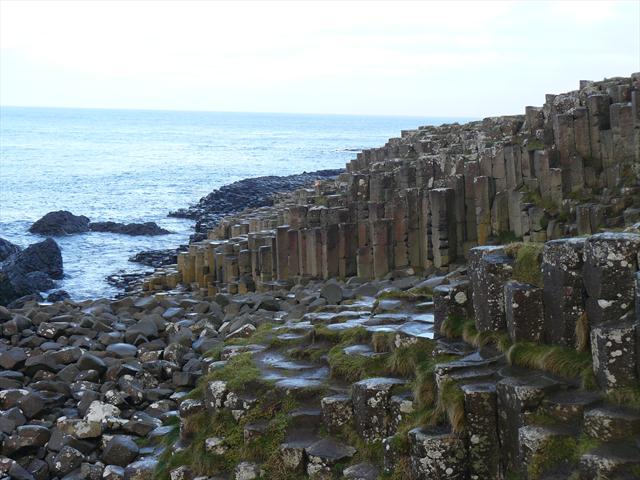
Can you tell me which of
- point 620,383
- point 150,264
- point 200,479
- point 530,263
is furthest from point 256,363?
point 150,264

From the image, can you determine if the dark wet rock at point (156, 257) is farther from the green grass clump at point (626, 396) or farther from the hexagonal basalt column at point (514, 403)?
the green grass clump at point (626, 396)

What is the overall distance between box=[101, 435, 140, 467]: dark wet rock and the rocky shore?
3 cm

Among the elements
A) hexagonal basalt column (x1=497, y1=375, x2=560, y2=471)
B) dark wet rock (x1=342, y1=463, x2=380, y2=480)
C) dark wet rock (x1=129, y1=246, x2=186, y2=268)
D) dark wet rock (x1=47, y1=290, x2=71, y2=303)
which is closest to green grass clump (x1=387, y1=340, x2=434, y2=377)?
dark wet rock (x1=342, y1=463, x2=380, y2=480)

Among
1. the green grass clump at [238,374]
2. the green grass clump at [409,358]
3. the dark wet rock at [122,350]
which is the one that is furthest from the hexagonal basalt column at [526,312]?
the dark wet rock at [122,350]

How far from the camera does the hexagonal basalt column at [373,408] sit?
8.93m

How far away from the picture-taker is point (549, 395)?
7.36 m

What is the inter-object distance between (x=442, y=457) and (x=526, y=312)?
150 cm

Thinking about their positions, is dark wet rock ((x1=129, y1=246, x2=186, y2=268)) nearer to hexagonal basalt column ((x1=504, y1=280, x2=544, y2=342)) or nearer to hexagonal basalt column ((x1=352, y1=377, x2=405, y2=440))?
hexagonal basalt column ((x1=352, y1=377, x2=405, y2=440))

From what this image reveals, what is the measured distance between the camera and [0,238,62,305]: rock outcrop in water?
27.4 metres

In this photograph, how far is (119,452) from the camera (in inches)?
436

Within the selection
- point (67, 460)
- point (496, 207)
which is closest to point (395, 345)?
point (67, 460)

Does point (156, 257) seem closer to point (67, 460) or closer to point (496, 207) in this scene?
point (496, 207)

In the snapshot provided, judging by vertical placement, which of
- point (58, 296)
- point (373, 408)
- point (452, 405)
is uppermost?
point (452, 405)

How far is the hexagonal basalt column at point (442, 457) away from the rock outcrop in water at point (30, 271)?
20.8 meters
